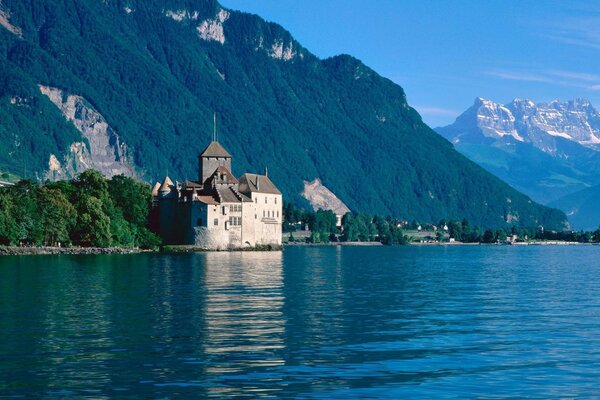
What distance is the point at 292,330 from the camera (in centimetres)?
4438

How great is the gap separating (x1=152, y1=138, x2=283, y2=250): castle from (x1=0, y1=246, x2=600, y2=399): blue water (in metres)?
83.8

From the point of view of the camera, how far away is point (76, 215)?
139m

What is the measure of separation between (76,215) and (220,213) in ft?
89.4

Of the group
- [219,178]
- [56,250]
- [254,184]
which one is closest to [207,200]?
[219,178]

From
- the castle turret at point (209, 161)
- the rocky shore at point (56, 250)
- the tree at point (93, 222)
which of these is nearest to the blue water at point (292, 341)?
the rocky shore at point (56, 250)

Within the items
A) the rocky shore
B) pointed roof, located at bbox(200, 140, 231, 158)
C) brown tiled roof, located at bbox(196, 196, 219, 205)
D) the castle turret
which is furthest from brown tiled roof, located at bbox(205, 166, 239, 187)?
the rocky shore

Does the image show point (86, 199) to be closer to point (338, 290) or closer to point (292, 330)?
point (338, 290)

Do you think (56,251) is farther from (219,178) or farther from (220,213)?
(219,178)

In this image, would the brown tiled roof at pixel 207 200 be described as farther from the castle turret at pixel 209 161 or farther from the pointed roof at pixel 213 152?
the pointed roof at pixel 213 152

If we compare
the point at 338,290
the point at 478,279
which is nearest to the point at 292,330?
the point at 338,290

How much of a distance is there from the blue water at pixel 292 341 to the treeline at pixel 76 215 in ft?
203

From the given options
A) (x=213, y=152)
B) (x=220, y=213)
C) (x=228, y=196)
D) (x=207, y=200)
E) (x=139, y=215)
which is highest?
(x=213, y=152)

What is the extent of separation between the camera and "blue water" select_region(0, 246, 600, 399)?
103 ft

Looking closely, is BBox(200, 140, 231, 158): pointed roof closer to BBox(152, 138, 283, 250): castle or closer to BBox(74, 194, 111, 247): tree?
BBox(152, 138, 283, 250): castle
